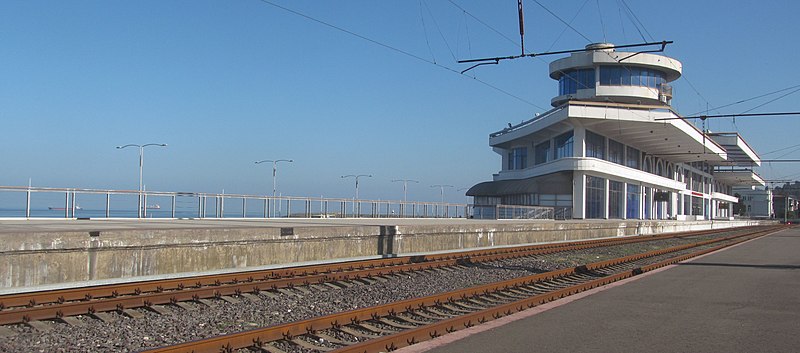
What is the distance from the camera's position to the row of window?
7100 centimetres

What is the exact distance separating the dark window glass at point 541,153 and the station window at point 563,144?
1.97 m

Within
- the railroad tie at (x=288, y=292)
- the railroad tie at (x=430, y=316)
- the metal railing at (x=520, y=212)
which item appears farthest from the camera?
the metal railing at (x=520, y=212)

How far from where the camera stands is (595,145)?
65625 mm

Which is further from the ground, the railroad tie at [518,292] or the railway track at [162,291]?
the railway track at [162,291]

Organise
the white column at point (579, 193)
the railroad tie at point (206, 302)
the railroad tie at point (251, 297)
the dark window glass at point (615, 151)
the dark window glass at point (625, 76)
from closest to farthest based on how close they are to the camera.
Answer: the railroad tie at point (206, 302) → the railroad tie at point (251, 297) → the white column at point (579, 193) → the dark window glass at point (615, 151) → the dark window glass at point (625, 76)

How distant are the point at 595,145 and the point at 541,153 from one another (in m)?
7.63

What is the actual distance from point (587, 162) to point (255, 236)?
1947 inches

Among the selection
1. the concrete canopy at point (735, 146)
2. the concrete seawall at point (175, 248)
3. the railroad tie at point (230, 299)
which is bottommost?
the railroad tie at point (230, 299)

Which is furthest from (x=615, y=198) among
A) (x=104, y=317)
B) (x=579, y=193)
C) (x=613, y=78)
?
(x=104, y=317)

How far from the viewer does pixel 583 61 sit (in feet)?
234

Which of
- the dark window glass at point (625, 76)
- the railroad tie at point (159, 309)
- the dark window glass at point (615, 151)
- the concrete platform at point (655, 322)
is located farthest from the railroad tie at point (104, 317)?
the dark window glass at point (625, 76)

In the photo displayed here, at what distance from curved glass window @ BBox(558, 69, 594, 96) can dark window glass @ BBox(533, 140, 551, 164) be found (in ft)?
23.0

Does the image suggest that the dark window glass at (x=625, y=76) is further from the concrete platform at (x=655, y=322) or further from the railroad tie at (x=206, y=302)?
the railroad tie at (x=206, y=302)

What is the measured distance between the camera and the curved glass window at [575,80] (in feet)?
237
